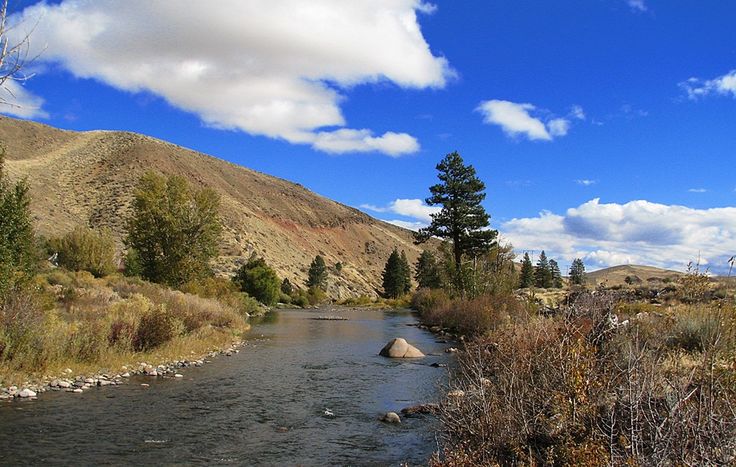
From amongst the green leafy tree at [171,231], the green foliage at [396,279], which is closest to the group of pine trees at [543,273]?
the green foliage at [396,279]

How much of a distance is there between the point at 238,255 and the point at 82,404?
273ft

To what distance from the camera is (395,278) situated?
4606 inches

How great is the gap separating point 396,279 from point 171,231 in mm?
79124

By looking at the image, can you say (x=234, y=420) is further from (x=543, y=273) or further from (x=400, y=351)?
(x=543, y=273)

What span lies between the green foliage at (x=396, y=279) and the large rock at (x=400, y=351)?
8947 centimetres

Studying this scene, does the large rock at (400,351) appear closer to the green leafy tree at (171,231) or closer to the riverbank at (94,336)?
the riverbank at (94,336)

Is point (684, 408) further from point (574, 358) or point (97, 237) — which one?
point (97, 237)

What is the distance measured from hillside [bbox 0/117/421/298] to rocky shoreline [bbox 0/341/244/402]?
6346 cm

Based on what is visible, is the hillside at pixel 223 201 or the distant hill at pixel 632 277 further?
the hillside at pixel 223 201

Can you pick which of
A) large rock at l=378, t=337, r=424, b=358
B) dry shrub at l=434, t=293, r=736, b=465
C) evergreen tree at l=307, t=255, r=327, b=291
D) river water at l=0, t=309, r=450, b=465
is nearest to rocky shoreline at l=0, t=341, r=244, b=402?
river water at l=0, t=309, r=450, b=465

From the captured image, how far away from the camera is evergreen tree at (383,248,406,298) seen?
382 ft

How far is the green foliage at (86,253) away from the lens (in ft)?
173

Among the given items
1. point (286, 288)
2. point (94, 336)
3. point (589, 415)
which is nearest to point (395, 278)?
point (286, 288)

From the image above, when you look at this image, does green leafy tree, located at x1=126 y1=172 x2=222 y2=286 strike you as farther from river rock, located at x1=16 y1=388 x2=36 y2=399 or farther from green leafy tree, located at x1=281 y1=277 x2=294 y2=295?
green leafy tree, located at x1=281 y1=277 x2=294 y2=295
